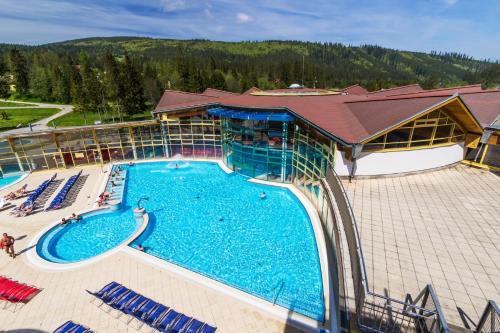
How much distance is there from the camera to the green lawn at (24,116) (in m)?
56.5

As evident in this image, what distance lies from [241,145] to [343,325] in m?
18.2

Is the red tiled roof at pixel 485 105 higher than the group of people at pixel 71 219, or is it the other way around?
the red tiled roof at pixel 485 105

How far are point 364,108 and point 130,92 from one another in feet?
156

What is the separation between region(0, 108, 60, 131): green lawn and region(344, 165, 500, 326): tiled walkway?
227 feet

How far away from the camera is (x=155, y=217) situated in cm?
1839

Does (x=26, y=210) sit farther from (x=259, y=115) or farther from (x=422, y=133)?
(x=422, y=133)

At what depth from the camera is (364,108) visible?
58.5ft

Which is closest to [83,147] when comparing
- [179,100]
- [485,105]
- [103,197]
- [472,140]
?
[103,197]

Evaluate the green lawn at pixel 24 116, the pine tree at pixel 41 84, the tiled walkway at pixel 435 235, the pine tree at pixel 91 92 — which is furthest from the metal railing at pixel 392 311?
the pine tree at pixel 41 84

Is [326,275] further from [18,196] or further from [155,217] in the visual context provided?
[18,196]

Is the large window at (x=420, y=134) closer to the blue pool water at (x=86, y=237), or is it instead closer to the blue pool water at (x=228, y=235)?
the blue pool water at (x=228, y=235)

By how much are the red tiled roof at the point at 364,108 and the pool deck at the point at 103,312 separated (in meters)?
10.4

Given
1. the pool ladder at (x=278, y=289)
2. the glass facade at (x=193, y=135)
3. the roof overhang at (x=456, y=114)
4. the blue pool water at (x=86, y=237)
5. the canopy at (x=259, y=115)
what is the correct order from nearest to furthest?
the pool ladder at (x=278, y=289) → the roof overhang at (x=456, y=114) → the blue pool water at (x=86, y=237) → the canopy at (x=259, y=115) → the glass facade at (x=193, y=135)

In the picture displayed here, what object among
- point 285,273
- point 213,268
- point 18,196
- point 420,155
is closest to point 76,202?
point 18,196
